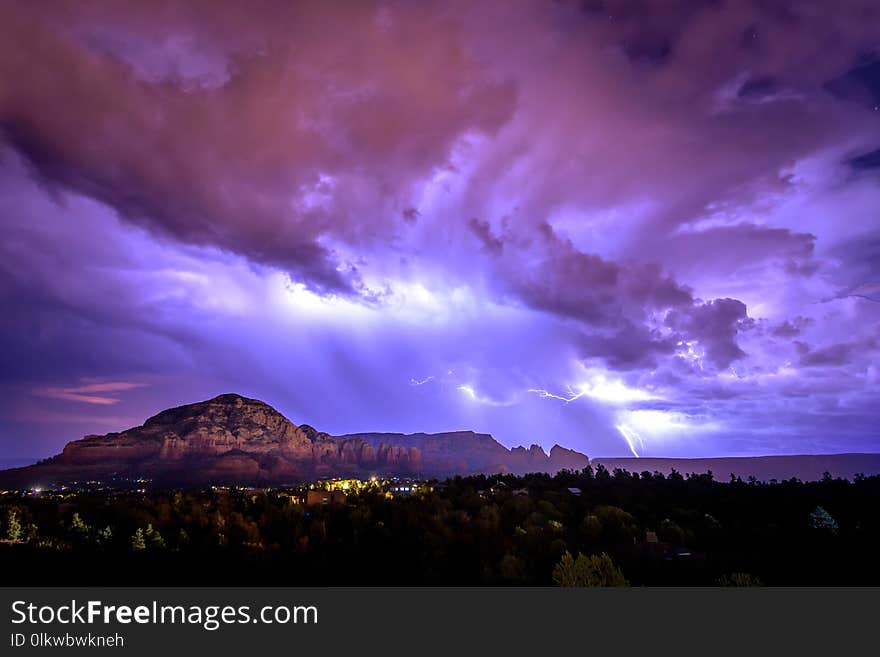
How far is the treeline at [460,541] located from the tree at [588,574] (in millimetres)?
87

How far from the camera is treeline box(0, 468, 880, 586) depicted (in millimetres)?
32031

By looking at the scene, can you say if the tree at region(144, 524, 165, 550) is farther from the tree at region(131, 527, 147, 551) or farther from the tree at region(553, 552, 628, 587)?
the tree at region(553, 552, 628, 587)

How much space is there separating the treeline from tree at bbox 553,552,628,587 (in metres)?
0.09

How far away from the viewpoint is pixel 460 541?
45.3m

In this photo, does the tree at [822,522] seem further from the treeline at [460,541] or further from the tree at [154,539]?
the tree at [154,539]

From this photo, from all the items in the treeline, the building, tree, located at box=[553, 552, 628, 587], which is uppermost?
tree, located at box=[553, 552, 628, 587]

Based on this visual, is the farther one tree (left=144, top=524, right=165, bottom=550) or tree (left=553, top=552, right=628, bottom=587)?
tree (left=144, top=524, right=165, bottom=550)

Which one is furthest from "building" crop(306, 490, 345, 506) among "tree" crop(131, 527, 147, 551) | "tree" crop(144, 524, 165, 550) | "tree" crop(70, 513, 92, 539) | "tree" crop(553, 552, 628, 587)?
"tree" crop(553, 552, 628, 587)

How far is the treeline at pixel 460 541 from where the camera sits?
32.0 metres

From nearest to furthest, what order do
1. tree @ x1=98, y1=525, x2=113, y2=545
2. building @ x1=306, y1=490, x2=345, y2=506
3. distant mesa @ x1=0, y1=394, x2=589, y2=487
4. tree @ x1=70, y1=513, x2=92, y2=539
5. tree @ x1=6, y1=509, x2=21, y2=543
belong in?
tree @ x1=6, y1=509, x2=21, y2=543, tree @ x1=98, y1=525, x2=113, y2=545, tree @ x1=70, y1=513, x2=92, y2=539, building @ x1=306, y1=490, x2=345, y2=506, distant mesa @ x1=0, y1=394, x2=589, y2=487

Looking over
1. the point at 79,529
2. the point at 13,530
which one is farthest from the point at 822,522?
the point at 13,530

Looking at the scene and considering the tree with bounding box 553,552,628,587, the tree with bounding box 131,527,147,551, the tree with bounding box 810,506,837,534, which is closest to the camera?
the tree with bounding box 553,552,628,587
